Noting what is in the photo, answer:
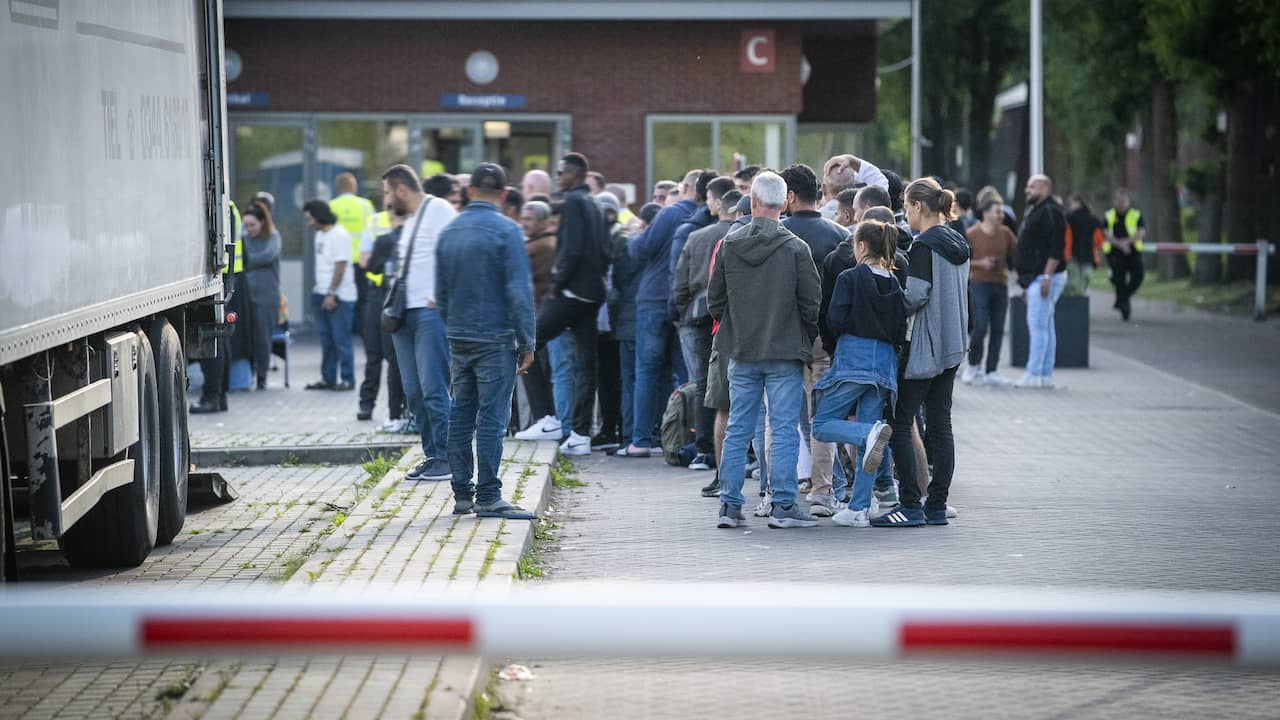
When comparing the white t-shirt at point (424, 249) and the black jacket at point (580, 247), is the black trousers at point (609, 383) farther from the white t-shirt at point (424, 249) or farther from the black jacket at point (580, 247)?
the white t-shirt at point (424, 249)

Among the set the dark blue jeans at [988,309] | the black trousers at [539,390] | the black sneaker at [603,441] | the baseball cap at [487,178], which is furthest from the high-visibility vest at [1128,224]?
the baseball cap at [487,178]

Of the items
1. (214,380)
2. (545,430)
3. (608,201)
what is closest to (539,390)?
(545,430)

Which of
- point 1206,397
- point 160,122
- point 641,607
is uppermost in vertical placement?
point 160,122

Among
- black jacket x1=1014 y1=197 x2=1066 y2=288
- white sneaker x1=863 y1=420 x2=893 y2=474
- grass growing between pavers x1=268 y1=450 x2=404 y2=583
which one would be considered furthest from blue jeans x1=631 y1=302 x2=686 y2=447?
black jacket x1=1014 y1=197 x2=1066 y2=288

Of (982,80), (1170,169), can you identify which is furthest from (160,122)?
(982,80)

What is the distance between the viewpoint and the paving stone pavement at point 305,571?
5.46 m

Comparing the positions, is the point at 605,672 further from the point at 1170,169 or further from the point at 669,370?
the point at 1170,169

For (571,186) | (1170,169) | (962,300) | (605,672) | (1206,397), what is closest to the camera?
(605,672)

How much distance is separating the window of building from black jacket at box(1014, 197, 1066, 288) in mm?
8432

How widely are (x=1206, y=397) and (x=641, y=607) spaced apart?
48.4 ft

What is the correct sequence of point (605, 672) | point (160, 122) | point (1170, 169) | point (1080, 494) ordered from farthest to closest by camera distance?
point (1170, 169), point (1080, 494), point (160, 122), point (605, 672)

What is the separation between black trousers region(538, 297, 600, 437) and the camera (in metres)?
12.5

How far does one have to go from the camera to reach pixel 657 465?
1234 cm

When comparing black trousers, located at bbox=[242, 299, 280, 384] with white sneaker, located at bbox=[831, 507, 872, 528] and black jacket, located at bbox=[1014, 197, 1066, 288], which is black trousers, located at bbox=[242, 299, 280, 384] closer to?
black jacket, located at bbox=[1014, 197, 1066, 288]
